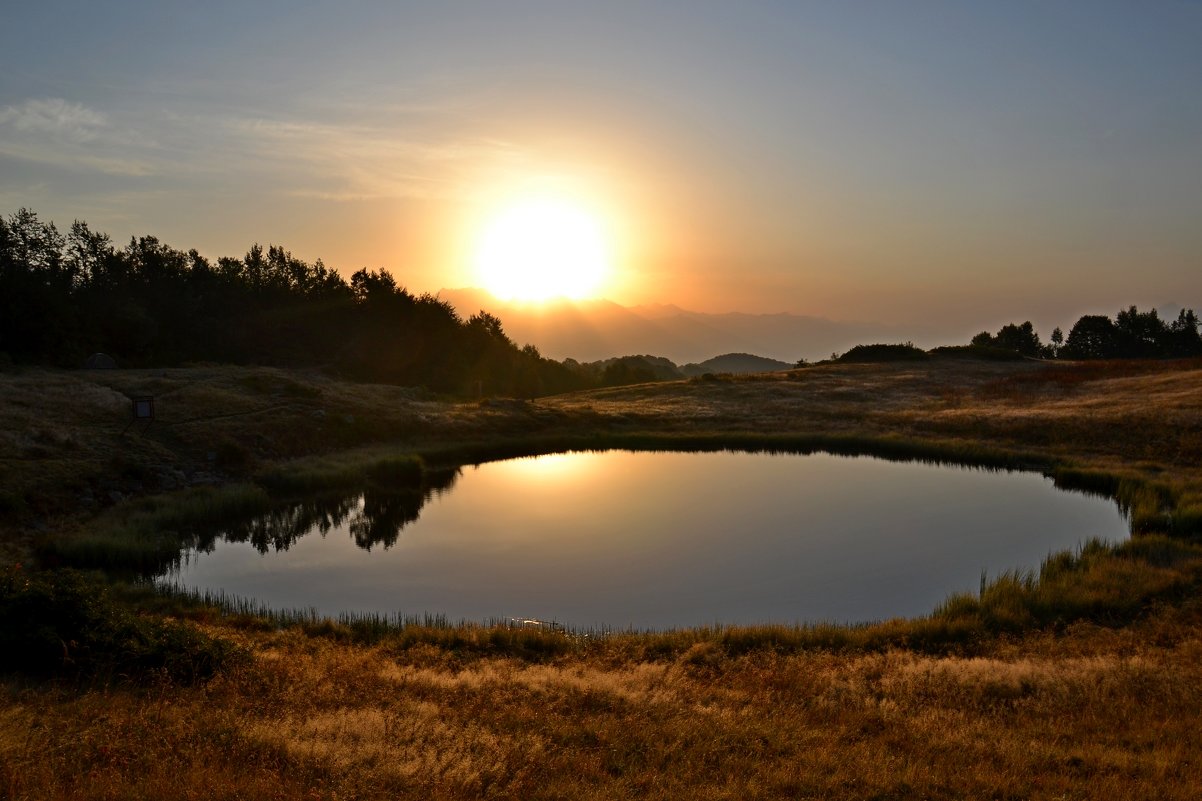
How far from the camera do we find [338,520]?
3341 cm

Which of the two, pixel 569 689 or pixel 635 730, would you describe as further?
pixel 569 689

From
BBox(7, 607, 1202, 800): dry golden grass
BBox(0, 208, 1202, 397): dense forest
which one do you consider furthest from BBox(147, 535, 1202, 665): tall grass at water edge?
BBox(0, 208, 1202, 397): dense forest

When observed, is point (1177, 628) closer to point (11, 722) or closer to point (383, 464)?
point (11, 722)

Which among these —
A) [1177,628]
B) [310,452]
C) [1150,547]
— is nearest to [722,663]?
[1177,628]

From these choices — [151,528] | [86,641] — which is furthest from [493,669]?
[151,528]

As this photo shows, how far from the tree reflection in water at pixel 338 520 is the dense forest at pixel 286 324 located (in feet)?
142

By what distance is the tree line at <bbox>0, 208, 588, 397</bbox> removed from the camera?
83875 millimetres

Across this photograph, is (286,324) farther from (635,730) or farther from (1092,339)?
(1092,339)

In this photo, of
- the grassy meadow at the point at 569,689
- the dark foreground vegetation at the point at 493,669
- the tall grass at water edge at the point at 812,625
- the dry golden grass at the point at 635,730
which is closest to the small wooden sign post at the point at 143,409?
the dark foreground vegetation at the point at 493,669

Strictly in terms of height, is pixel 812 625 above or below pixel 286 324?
below

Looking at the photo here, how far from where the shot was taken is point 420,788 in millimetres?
9211

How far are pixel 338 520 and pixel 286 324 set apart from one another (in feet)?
264

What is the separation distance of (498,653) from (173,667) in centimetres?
682

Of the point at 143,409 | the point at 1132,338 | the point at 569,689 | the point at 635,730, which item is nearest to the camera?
the point at 635,730
